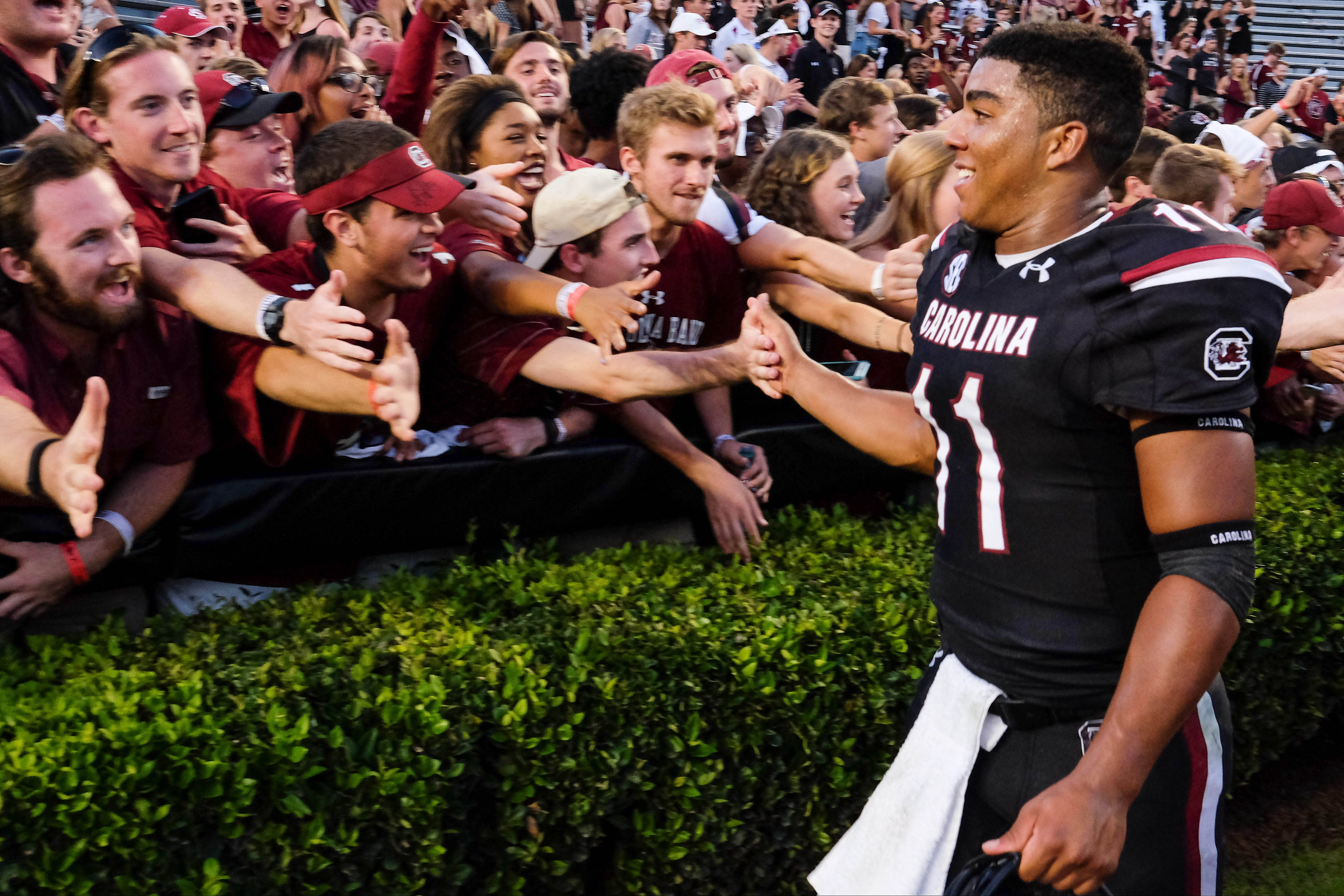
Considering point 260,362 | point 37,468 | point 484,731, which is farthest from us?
point 260,362

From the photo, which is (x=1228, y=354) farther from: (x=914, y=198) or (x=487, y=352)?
(x=914, y=198)

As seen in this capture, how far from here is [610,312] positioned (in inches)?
131

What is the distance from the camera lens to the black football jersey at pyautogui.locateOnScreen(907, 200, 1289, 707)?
1.88 meters

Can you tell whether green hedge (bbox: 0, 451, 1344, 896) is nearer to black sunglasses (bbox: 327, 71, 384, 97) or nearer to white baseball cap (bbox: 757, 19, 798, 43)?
black sunglasses (bbox: 327, 71, 384, 97)

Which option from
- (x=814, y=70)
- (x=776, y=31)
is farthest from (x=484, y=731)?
(x=776, y=31)

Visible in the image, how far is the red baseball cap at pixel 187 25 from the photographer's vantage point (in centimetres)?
566

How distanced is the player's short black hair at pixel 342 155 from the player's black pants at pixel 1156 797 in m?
2.24

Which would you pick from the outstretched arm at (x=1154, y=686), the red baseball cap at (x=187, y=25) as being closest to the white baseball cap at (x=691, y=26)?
the red baseball cap at (x=187, y=25)

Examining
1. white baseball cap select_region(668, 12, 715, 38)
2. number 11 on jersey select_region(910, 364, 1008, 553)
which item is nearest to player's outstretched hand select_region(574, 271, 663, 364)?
number 11 on jersey select_region(910, 364, 1008, 553)

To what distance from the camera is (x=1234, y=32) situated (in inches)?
826

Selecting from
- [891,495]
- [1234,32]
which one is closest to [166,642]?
[891,495]

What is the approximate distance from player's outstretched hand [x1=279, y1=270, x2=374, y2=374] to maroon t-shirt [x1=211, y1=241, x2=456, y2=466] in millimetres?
305

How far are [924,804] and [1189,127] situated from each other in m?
9.39

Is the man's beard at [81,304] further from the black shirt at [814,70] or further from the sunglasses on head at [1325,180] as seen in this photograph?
the black shirt at [814,70]
